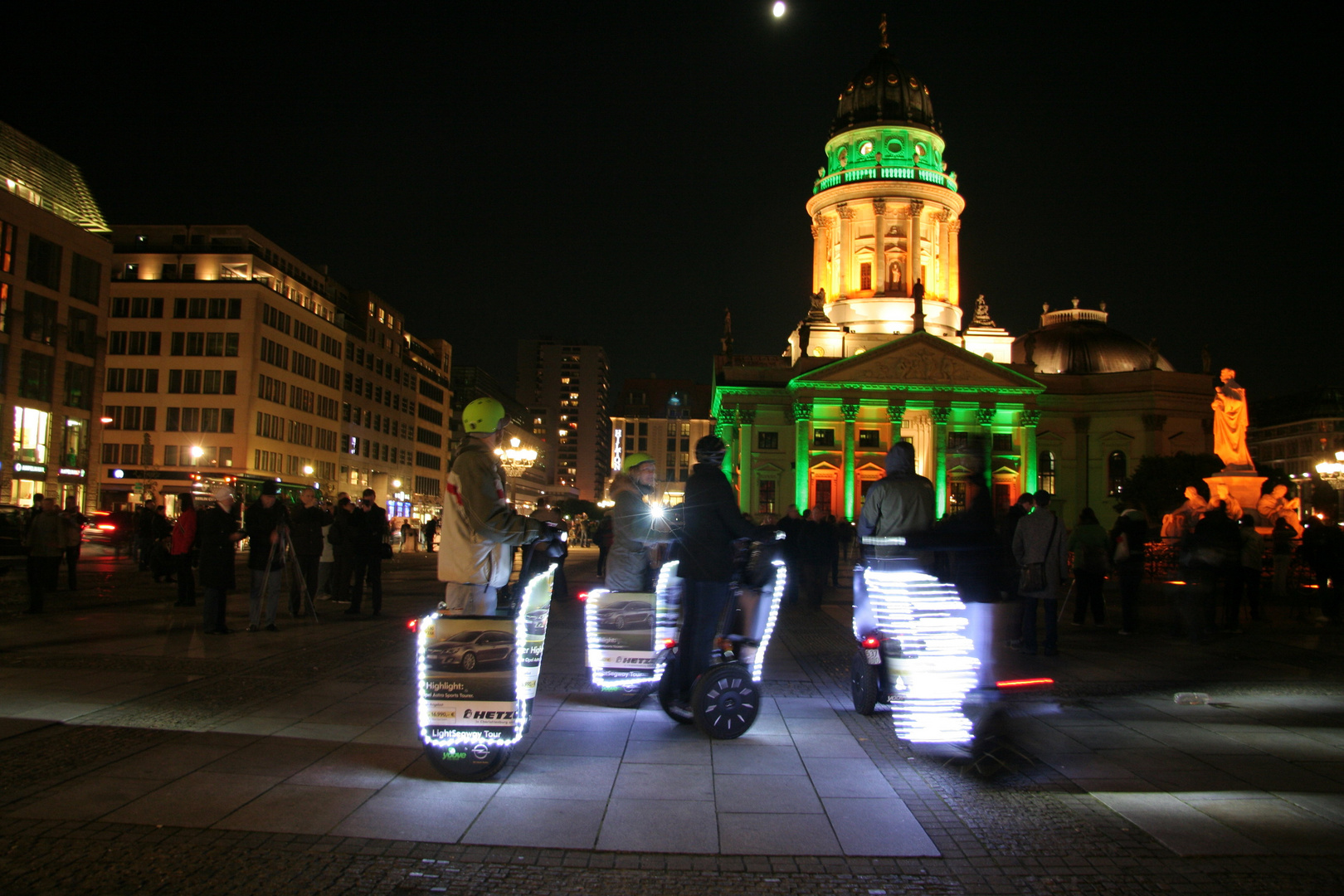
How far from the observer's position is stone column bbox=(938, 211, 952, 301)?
75312 mm

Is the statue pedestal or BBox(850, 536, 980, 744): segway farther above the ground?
the statue pedestal

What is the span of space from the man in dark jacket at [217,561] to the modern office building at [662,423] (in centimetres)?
11255

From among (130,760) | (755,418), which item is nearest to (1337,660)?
(130,760)

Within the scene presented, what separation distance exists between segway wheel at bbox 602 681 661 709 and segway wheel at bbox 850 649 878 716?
1.62 m

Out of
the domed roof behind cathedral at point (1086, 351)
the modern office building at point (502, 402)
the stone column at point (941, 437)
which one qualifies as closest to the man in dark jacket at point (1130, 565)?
the stone column at point (941, 437)

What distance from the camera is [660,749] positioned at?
249 inches

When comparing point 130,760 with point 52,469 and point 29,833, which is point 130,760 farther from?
point 52,469

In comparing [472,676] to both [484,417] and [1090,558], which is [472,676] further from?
[1090,558]

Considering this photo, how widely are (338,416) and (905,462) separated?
68.9m

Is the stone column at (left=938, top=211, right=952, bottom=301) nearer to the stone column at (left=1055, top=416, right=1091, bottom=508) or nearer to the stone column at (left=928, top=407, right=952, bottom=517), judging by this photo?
Answer: the stone column at (left=1055, top=416, right=1091, bottom=508)

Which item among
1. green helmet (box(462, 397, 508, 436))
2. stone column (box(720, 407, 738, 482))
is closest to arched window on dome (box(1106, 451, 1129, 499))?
stone column (box(720, 407, 738, 482))

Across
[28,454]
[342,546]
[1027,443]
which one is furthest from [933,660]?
[1027,443]

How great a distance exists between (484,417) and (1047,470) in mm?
71147

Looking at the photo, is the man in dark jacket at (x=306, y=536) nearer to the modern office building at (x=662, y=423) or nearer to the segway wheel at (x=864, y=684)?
the segway wheel at (x=864, y=684)
